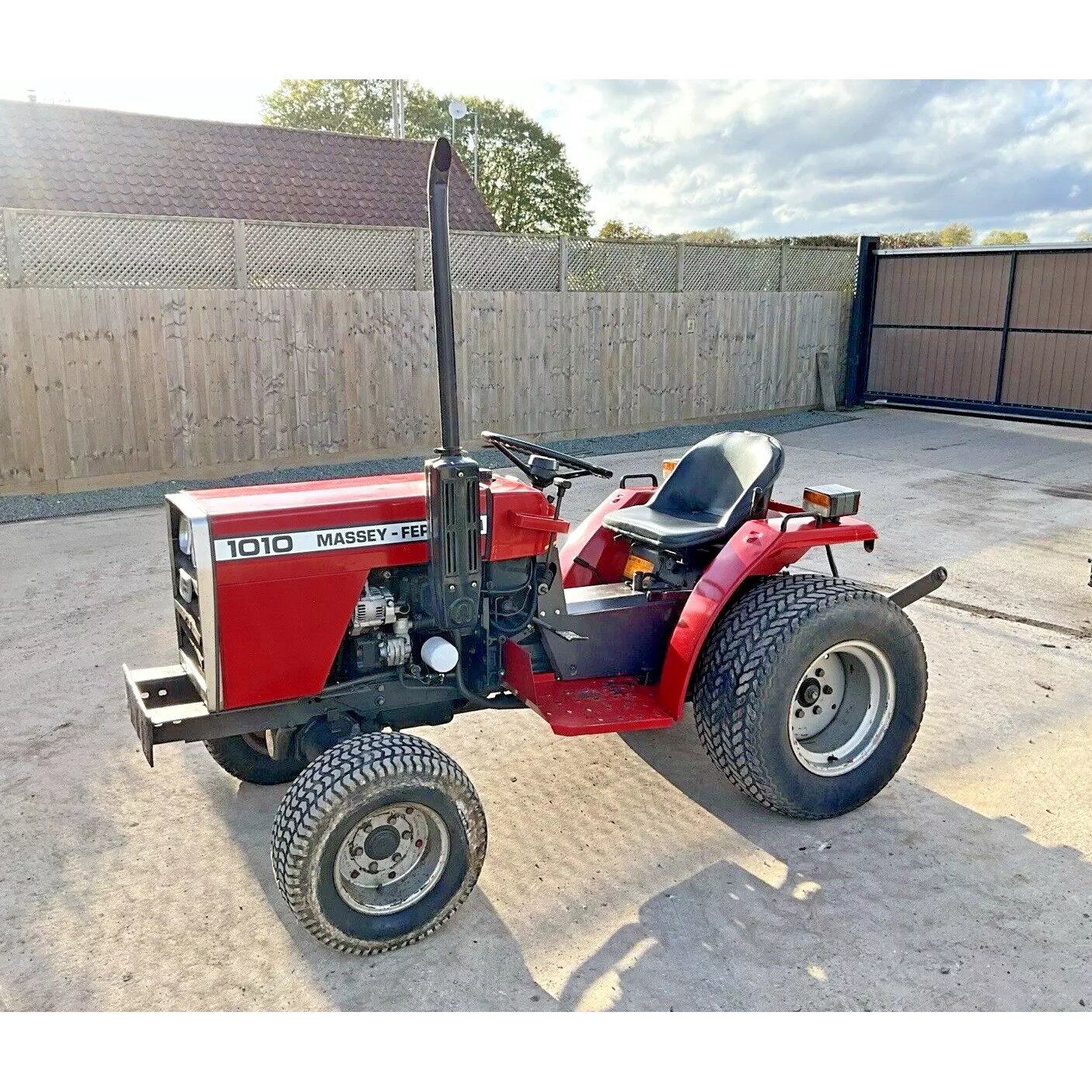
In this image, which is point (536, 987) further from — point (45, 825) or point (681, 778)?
point (45, 825)

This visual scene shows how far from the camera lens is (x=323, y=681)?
2.88m

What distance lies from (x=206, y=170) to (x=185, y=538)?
419 inches

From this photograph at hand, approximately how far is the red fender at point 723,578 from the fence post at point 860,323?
38.4 ft

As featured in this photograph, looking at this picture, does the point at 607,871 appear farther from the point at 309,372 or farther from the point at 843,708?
the point at 309,372

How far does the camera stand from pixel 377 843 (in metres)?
2.72

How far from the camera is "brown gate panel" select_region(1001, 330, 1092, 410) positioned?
1230 cm

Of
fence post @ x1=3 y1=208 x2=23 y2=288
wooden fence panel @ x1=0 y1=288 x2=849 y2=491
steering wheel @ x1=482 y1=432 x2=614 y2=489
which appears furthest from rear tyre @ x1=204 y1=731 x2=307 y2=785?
fence post @ x1=3 y1=208 x2=23 y2=288

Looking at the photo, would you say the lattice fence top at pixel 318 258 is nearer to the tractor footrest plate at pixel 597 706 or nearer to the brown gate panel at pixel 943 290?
the brown gate panel at pixel 943 290

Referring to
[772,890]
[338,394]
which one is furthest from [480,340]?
[772,890]

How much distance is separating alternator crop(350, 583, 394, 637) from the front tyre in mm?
328

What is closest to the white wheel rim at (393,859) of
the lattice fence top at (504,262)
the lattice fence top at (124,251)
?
the lattice fence top at (124,251)

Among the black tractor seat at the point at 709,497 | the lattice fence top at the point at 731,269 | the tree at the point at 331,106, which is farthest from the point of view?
the tree at the point at 331,106

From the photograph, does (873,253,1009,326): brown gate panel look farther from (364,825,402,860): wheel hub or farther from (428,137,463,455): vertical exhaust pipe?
(364,825,402,860): wheel hub

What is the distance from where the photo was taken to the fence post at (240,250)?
911cm
